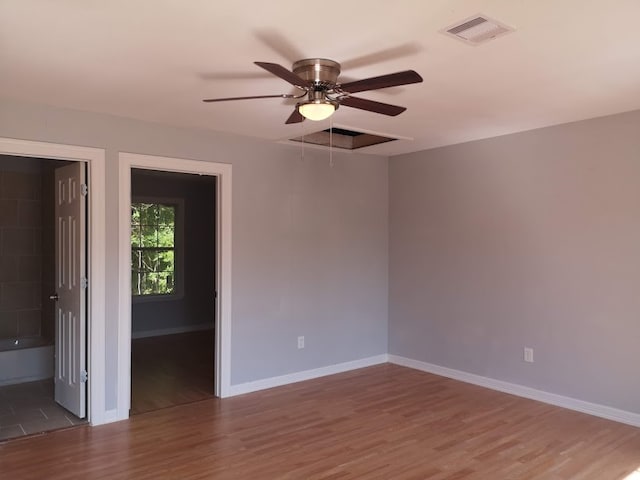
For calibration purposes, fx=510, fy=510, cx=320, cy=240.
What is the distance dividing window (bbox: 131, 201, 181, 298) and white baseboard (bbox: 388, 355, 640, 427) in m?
3.89

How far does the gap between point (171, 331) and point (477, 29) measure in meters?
6.62

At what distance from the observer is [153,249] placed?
25.2 feet

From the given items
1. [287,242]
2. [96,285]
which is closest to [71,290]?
[96,285]

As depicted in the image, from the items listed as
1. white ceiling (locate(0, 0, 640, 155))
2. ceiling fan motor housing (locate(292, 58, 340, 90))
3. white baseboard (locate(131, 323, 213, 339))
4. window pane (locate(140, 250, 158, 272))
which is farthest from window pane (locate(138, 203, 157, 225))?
ceiling fan motor housing (locate(292, 58, 340, 90))

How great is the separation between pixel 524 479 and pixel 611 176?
7.82 feet

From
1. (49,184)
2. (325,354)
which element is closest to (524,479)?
(325,354)

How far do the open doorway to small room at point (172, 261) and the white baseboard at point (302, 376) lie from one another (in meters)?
1.95

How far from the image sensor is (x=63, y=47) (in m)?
2.52

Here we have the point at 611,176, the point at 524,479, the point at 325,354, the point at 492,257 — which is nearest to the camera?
the point at 524,479

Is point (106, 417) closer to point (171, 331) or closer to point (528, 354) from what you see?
point (528, 354)

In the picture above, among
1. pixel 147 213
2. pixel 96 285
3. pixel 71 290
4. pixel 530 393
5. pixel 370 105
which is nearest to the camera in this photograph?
pixel 370 105

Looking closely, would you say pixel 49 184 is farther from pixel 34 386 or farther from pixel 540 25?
pixel 540 25

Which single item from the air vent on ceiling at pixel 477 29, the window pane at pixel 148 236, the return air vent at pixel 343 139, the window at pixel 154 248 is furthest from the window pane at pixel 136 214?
the air vent on ceiling at pixel 477 29

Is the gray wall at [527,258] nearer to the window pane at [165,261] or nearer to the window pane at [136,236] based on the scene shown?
the window pane at [165,261]
